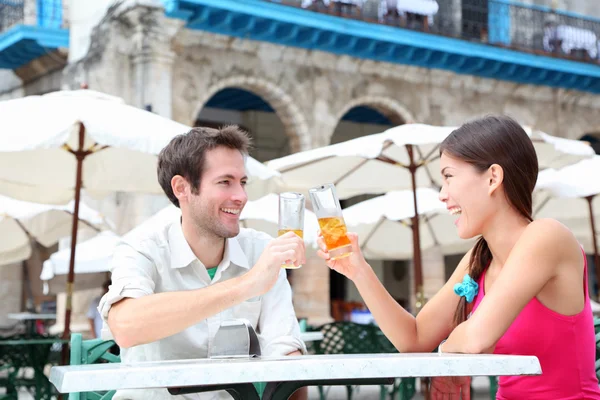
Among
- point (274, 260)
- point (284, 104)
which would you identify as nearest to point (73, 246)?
point (274, 260)

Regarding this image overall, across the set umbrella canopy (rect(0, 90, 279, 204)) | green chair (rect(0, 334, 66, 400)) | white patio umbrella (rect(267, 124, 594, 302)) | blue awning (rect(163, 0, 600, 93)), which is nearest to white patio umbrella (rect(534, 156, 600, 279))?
white patio umbrella (rect(267, 124, 594, 302))

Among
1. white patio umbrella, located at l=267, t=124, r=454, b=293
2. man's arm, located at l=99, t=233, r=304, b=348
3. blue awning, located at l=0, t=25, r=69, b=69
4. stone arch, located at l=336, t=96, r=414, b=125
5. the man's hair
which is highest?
blue awning, located at l=0, t=25, r=69, b=69

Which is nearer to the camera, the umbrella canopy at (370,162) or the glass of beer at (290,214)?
the glass of beer at (290,214)

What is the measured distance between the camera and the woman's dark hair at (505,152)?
7.23 feet

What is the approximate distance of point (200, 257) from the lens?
260 centimetres

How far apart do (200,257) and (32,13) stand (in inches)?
530

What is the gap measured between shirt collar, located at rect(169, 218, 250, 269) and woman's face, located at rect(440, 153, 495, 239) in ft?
2.39

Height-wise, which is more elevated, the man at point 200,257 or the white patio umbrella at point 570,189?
the white patio umbrella at point 570,189

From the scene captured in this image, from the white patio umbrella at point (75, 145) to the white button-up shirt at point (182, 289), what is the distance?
3.09 meters

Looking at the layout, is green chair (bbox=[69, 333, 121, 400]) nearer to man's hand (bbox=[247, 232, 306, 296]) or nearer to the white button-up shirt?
the white button-up shirt

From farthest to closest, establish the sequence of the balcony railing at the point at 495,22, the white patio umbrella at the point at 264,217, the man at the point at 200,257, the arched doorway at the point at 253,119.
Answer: the arched doorway at the point at 253,119
the balcony railing at the point at 495,22
the white patio umbrella at the point at 264,217
the man at the point at 200,257

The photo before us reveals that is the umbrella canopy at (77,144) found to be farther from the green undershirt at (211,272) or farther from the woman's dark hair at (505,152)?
the woman's dark hair at (505,152)

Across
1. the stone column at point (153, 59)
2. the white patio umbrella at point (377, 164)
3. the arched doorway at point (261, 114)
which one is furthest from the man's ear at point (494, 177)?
the arched doorway at point (261, 114)

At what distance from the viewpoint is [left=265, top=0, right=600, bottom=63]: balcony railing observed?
15.7 meters
